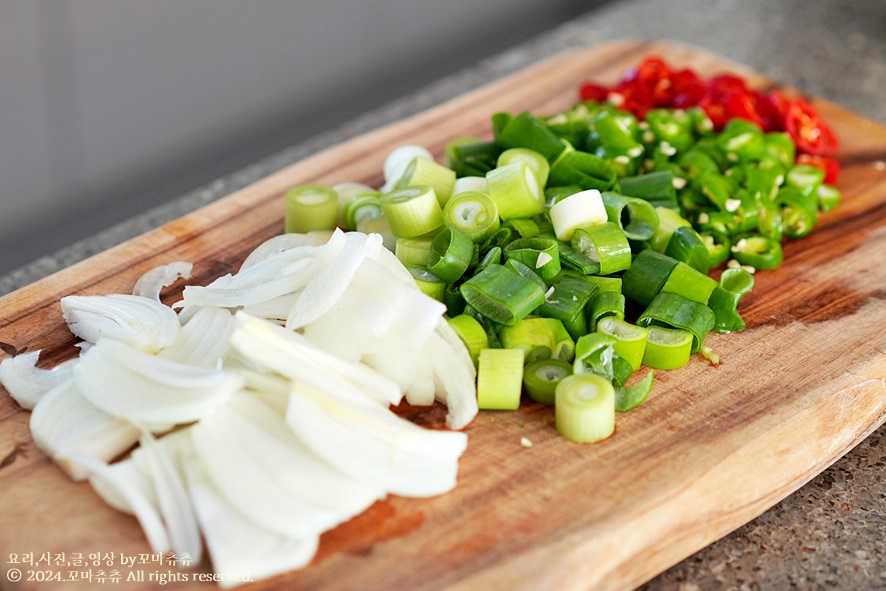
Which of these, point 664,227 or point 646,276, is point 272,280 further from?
point 664,227

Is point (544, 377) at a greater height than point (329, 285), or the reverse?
point (329, 285)

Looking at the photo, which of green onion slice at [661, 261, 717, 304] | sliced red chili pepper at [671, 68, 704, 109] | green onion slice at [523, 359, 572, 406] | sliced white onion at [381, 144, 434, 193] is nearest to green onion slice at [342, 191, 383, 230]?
sliced white onion at [381, 144, 434, 193]

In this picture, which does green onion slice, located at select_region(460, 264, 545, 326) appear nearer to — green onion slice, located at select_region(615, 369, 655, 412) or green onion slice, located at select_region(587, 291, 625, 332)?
green onion slice, located at select_region(587, 291, 625, 332)

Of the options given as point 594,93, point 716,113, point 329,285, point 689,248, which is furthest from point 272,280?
point 716,113

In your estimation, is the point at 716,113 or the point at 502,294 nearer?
the point at 502,294

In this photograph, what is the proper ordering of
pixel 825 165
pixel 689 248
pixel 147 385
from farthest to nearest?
pixel 825 165 < pixel 689 248 < pixel 147 385

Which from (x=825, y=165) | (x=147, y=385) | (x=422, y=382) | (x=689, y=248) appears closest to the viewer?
(x=147, y=385)

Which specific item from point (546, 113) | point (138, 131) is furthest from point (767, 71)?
point (138, 131)
